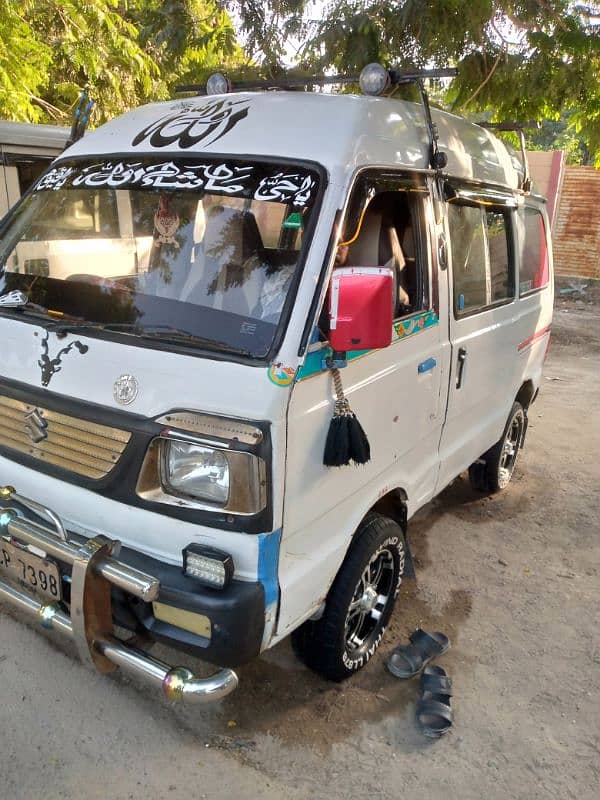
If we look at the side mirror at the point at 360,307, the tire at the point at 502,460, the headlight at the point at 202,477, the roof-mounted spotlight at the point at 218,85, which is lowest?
the tire at the point at 502,460

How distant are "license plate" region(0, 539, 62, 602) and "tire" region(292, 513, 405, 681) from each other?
108 cm

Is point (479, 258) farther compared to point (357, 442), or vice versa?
point (479, 258)

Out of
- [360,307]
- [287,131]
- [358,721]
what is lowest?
[358,721]

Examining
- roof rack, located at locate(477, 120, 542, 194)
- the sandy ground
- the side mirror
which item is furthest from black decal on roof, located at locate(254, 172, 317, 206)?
roof rack, located at locate(477, 120, 542, 194)

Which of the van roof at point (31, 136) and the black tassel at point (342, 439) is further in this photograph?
the van roof at point (31, 136)

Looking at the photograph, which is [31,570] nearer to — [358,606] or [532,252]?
[358,606]

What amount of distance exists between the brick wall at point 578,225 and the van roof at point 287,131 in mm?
12081

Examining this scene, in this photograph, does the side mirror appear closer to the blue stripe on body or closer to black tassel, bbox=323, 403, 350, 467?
black tassel, bbox=323, 403, 350, 467

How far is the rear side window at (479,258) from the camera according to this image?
3422 mm

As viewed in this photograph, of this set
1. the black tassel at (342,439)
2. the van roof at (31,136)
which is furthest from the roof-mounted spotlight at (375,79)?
the van roof at (31,136)

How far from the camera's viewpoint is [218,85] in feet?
11.8

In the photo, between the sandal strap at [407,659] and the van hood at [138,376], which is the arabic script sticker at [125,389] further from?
the sandal strap at [407,659]

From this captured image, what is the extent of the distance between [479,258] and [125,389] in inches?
90.2

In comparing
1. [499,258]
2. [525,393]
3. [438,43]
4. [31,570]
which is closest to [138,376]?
[31,570]
